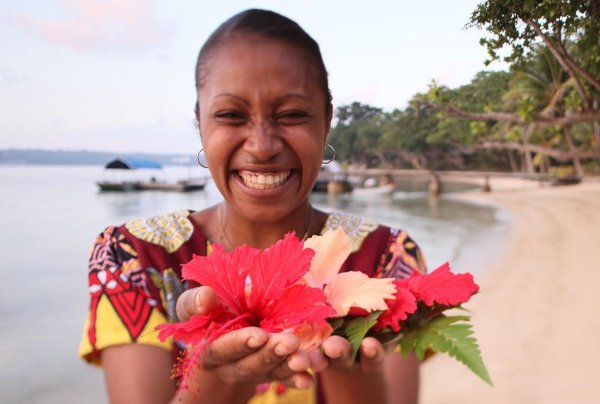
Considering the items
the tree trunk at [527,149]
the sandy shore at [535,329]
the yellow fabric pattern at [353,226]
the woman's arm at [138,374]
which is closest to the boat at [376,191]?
the tree trunk at [527,149]

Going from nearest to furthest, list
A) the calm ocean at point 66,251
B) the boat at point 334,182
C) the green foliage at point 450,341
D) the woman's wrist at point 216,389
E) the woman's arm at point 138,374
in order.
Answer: the green foliage at point 450,341
the woman's wrist at point 216,389
the woman's arm at point 138,374
the calm ocean at point 66,251
the boat at point 334,182

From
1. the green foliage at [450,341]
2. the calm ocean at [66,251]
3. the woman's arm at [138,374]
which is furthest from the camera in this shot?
the calm ocean at [66,251]

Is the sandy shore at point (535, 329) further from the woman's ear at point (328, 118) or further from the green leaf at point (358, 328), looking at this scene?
the green leaf at point (358, 328)

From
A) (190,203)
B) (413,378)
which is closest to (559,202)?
(190,203)

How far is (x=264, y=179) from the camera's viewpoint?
2.73ft

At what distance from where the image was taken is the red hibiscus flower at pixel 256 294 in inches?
20.3

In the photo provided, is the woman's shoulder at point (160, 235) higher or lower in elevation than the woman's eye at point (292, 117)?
lower

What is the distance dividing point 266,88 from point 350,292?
14.7 inches

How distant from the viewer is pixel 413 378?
1039 millimetres

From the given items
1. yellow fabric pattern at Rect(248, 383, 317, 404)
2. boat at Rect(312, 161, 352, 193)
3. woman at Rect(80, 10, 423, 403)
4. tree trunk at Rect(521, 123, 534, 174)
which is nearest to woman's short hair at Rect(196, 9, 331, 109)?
woman at Rect(80, 10, 423, 403)

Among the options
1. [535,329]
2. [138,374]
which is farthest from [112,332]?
[535,329]

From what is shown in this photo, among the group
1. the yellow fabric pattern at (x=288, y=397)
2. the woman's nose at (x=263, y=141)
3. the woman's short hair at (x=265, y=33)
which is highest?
the woman's short hair at (x=265, y=33)

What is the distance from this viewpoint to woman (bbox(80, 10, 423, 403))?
584 mm

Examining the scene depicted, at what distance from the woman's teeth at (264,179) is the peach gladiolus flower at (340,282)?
0.26 m
